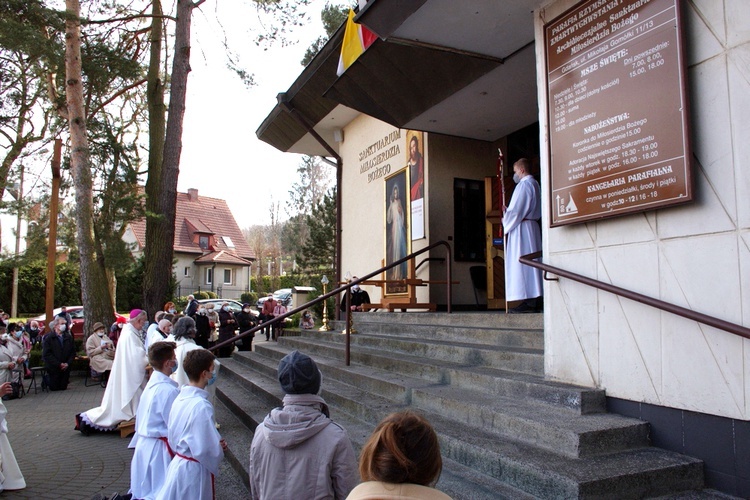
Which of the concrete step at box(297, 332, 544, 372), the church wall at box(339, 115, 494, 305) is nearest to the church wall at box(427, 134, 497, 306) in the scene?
the church wall at box(339, 115, 494, 305)

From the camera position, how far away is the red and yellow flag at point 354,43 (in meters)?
7.08

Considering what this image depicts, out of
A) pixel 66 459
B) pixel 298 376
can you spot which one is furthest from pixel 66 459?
pixel 298 376

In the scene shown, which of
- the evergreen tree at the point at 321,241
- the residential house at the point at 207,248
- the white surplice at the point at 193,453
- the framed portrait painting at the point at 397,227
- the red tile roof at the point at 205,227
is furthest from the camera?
the red tile roof at the point at 205,227

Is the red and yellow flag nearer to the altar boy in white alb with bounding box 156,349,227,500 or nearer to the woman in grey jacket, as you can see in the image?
the altar boy in white alb with bounding box 156,349,227,500

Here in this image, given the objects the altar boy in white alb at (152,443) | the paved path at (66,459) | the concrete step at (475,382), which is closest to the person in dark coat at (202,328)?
the paved path at (66,459)

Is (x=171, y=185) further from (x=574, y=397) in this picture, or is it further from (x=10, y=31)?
(x=574, y=397)

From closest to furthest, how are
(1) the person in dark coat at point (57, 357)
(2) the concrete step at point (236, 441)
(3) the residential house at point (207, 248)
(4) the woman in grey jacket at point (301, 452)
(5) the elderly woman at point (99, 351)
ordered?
(4) the woman in grey jacket at point (301, 452) → (2) the concrete step at point (236, 441) → (5) the elderly woman at point (99, 351) → (1) the person in dark coat at point (57, 357) → (3) the residential house at point (207, 248)

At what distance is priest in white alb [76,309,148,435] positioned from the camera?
7.98 meters

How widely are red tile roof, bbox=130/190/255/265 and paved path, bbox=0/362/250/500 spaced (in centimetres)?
3677

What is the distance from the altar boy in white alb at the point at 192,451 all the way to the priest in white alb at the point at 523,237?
12.3 feet

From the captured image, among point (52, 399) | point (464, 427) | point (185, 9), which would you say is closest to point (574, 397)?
point (464, 427)

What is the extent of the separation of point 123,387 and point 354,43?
5786mm

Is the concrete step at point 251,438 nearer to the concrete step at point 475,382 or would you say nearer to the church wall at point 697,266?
the concrete step at point 475,382

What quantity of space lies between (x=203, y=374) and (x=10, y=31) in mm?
12120
